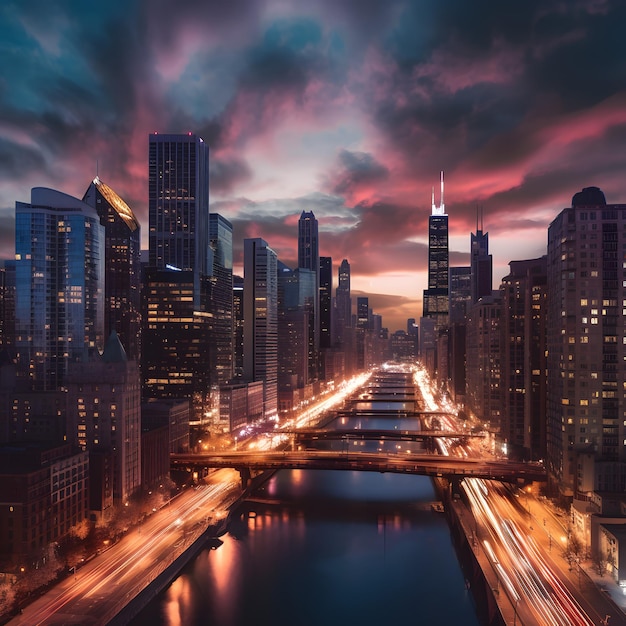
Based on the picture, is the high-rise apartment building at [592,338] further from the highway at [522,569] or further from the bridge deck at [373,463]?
the bridge deck at [373,463]

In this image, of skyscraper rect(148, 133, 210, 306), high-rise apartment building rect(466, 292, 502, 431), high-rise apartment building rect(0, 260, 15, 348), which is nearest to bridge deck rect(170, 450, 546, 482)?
high-rise apartment building rect(466, 292, 502, 431)

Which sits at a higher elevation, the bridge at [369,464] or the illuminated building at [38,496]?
the illuminated building at [38,496]

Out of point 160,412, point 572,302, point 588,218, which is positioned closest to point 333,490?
point 160,412

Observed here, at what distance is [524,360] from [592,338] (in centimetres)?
3586

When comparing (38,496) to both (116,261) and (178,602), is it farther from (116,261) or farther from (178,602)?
(116,261)

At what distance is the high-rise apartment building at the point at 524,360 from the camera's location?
10121 cm

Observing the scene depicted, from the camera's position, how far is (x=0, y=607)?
5012 cm

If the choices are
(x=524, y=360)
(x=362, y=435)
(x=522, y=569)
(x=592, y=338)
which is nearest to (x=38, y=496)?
(x=522, y=569)

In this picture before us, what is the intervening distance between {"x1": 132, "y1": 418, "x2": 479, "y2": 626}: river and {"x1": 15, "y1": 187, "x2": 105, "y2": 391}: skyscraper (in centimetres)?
5639

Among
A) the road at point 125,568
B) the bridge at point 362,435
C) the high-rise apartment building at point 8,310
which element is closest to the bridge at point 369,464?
the road at point 125,568

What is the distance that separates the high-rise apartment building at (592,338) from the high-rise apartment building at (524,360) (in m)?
23.0

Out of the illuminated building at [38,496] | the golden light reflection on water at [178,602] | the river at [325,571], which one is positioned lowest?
the river at [325,571]

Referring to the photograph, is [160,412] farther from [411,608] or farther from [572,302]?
[572,302]

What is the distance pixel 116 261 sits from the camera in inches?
6944
